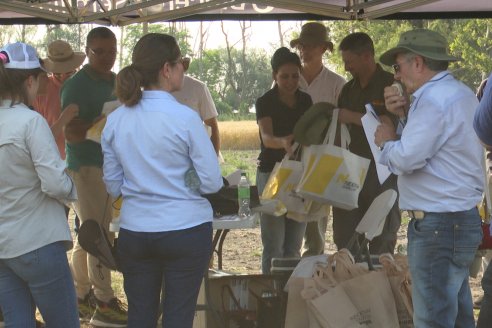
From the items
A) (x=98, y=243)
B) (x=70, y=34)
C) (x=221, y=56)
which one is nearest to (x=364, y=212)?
(x=98, y=243)

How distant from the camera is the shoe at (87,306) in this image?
5.79 m

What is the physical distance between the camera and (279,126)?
224 inches

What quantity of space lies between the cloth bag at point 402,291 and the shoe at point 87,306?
219cm

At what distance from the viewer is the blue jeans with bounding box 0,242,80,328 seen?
3242mm

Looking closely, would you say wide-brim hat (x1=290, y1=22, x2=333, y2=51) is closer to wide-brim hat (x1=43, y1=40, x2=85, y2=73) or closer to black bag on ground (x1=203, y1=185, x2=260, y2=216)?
wide-brim hat (x1=43, y1=40, x2=85, y2=73)

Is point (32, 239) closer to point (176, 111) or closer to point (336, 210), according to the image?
point (176, 111)

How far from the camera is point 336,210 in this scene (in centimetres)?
568

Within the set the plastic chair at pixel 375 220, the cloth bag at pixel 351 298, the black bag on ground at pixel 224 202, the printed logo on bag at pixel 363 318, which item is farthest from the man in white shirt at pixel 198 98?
the printed logo on bag at pixel 363 318

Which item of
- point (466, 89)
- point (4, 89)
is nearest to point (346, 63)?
point (466, 89)

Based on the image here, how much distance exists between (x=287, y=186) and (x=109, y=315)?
1377 millimetres

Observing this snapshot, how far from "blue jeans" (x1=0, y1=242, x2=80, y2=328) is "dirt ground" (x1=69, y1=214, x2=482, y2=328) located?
322cm

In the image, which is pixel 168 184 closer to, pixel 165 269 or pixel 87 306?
pixel 165 269

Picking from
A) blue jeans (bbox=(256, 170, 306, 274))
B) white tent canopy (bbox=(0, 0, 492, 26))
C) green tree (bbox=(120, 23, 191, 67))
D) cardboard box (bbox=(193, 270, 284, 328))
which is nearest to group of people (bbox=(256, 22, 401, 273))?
blue jeans (bbox=(256, 170, 306, 274))

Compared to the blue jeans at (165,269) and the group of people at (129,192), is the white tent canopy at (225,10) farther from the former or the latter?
the blue jeans at (165,269)
